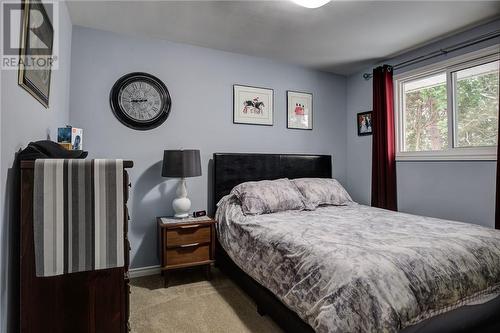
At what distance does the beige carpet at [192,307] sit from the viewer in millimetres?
1929

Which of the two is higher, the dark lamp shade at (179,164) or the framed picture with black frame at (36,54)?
the framed picture with black frame at (36,54)

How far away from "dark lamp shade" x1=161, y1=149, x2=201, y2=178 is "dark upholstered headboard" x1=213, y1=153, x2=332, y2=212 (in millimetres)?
438

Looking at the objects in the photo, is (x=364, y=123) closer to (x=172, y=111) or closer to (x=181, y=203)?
(x=172, y=111)

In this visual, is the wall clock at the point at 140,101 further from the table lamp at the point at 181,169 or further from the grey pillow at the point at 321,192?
the grey pillow at the point at 321,192

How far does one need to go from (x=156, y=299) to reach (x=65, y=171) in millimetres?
1640

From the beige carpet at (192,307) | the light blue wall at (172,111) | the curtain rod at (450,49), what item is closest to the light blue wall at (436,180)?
the curtain rod at (450,49)

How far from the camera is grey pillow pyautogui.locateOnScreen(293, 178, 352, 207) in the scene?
10.0 feet

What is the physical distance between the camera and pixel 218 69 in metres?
3.25

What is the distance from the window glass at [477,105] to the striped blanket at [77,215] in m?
3.25

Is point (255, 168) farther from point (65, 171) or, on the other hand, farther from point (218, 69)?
point (65, 171)

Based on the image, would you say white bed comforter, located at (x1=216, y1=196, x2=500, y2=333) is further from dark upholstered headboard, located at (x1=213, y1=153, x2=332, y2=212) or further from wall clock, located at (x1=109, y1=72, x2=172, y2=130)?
wall clock, located at (x1=109, y1=72, x2=172, y2=130)

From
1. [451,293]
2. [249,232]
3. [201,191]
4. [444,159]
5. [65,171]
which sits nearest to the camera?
[65,171]

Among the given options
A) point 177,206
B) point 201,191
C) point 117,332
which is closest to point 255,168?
point 201,191

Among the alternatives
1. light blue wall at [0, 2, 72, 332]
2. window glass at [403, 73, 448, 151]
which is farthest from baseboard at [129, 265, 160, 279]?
window glass at [403, 73, 448, 151]
